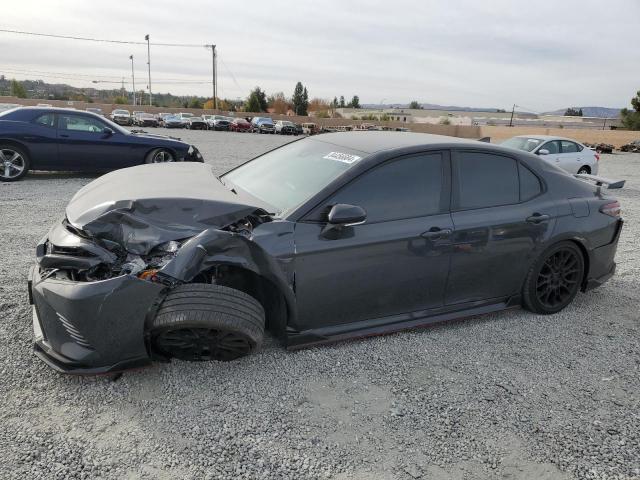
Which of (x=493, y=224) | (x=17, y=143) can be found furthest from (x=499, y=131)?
(x=493, y=224)

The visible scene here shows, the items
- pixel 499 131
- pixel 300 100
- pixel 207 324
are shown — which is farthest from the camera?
pixel 300 100

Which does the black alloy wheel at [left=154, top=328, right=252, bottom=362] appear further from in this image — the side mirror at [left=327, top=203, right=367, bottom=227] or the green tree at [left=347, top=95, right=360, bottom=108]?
the green tree at [left=347, top=95, right=360, bottom=108]

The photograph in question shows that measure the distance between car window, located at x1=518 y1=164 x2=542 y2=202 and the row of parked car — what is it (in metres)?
42.7

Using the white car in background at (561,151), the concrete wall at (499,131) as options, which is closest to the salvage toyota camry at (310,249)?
the white car in background at (561,151)

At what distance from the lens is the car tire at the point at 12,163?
9039 millimetres

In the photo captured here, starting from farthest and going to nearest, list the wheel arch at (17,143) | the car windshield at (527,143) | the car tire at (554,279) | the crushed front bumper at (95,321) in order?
the car windshield at (527,143)
the wheel arch at (17,143)
the car tire at (554,279)
the crushed front bumper at (95,321)

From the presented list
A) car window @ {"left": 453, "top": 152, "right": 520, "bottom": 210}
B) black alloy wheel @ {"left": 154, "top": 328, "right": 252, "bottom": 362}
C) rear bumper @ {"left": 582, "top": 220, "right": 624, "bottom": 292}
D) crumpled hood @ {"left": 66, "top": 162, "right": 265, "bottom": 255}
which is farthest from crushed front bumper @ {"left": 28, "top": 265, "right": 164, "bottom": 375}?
rear bumper @ {"left": 582, "top": 220, "right": 624, "bottom": 292}

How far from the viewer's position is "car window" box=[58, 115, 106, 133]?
940cm

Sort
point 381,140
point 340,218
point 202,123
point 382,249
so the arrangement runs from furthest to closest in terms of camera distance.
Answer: point 202,123
point 381,140
point 382,249
point 340,218

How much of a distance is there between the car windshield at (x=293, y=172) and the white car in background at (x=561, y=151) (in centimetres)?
991

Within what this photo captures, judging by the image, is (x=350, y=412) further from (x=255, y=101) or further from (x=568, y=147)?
(x=255, y=101)

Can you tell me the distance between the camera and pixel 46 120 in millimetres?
9297

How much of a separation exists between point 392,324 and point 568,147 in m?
12.2

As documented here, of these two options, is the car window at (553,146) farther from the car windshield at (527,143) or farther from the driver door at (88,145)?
the driver door at (88,145)
